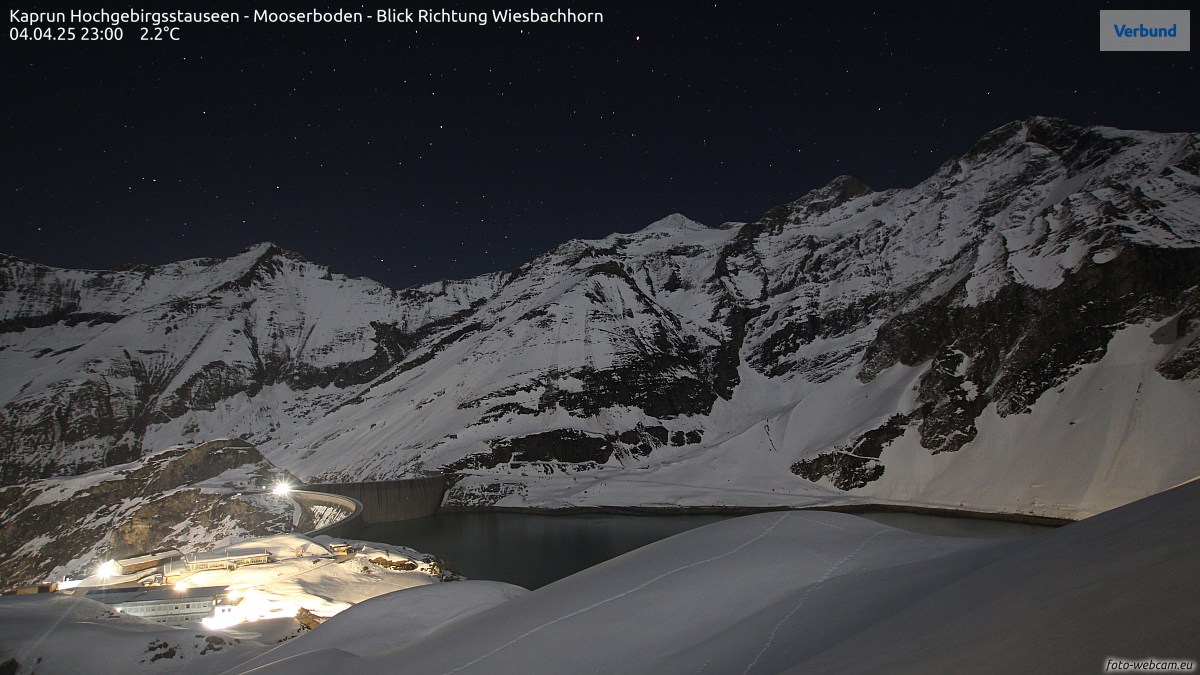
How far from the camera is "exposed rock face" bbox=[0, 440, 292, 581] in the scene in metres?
51.6

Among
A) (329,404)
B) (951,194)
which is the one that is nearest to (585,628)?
(951,194)

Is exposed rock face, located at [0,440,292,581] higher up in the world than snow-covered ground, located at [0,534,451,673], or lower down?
lower down

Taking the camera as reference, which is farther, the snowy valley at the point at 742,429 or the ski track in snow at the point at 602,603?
the ski track in snow at the point at 602,603

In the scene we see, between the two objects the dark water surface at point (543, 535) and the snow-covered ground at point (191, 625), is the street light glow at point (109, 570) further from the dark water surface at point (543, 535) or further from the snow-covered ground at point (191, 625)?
the dark water surface at point (543, 535)

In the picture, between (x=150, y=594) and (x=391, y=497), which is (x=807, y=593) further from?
(x=391, y=497)

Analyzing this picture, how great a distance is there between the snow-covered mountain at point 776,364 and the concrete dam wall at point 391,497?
5.71 metres

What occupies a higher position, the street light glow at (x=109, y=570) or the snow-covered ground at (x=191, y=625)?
the snow-covered ground at (x=191, y=625)

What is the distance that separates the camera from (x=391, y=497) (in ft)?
272

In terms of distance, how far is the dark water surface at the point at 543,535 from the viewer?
49.7 meters

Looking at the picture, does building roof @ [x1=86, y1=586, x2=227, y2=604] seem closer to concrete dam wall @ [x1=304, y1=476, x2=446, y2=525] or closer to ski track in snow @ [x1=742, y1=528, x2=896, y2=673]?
ski track in snow @ [x1=742, y1=528, x2=896, y2=673]

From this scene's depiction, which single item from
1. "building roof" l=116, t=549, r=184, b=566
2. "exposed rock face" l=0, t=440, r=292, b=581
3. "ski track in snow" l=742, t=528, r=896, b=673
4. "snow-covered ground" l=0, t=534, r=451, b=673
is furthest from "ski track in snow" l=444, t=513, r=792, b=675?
"exposed rock face" l=0, t=440, r=292, b=581

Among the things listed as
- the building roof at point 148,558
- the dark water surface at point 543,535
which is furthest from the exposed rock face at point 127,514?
the dark water surface at point 543,535

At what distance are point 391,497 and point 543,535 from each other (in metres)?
27.7

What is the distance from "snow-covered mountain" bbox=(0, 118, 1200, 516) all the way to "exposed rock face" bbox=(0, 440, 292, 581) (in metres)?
36.1
